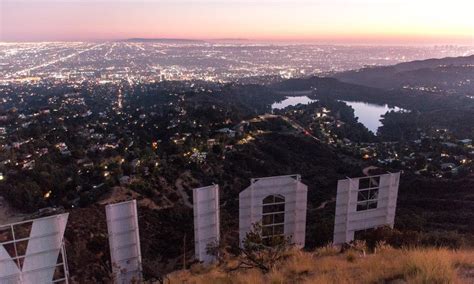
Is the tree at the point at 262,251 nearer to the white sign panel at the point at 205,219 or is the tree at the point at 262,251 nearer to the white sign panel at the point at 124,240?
the white sign panel at the point at 205,219

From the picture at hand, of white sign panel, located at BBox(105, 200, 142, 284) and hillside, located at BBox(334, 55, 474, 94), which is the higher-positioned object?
white sign panel, located at BBox(105, 200, 142, 284)

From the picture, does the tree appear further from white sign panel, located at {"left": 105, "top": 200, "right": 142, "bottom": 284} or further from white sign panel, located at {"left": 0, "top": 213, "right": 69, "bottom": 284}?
white sign panel, located at {"left": 0, "top": 213, "right": 69, "bottom": 284}

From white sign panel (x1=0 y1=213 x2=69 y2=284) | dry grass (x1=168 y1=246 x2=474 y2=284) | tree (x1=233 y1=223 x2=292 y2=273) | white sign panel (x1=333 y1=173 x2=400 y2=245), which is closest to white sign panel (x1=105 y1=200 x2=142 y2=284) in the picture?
white sign panel (x1=0 y1=213 x2=69 y2=284)

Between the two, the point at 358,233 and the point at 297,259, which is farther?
the point at 358,233

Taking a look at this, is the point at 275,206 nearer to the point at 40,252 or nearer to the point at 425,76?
the point at 40,252

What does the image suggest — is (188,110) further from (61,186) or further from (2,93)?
(2,93)

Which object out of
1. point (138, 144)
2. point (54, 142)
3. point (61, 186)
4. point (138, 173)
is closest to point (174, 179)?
point (138, 173)

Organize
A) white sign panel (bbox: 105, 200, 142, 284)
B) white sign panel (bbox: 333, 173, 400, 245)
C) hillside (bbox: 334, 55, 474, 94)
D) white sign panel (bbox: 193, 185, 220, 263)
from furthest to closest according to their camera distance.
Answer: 1. hillside (bbox: 334, 55, 474, 94)
2. white sign panel (bbox: 333, 173, 400, 245)
3. white sign panel (bbox: 193, 185, 220, 263)
4. white sign panel (bbox: 105, 200, 142, 284)

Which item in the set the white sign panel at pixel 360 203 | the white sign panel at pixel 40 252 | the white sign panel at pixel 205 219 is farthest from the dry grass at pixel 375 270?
the white sign panel at pixel 40 252
